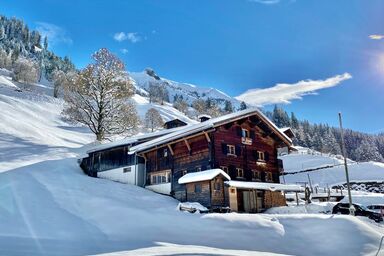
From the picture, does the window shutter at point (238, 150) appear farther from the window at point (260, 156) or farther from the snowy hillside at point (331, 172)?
the snowy hillside at point (331, 172)

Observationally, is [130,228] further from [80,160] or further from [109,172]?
[80,160]

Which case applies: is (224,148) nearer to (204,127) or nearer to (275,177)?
(204,127)

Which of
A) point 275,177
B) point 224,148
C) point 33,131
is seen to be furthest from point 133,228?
point 33,131

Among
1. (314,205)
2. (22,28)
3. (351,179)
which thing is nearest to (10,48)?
(22,28)

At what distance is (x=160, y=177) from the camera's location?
34.8 meters

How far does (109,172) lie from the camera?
129ft

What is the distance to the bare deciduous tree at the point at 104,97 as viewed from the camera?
4838cm

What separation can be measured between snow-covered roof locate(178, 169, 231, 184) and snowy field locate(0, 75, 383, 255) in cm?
223

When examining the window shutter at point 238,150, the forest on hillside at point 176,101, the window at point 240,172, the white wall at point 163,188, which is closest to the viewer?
the window at point 240,172

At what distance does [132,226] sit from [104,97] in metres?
32.7

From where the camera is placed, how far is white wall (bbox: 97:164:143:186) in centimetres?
3653

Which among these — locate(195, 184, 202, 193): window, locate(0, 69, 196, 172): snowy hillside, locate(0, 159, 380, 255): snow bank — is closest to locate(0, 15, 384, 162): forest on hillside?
locate(0, 69, 196, 172): snowy hillside

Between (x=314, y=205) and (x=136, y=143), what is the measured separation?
772 inches

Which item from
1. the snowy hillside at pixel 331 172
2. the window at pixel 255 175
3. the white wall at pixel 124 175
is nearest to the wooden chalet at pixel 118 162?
the white wall at pixel 124 175
